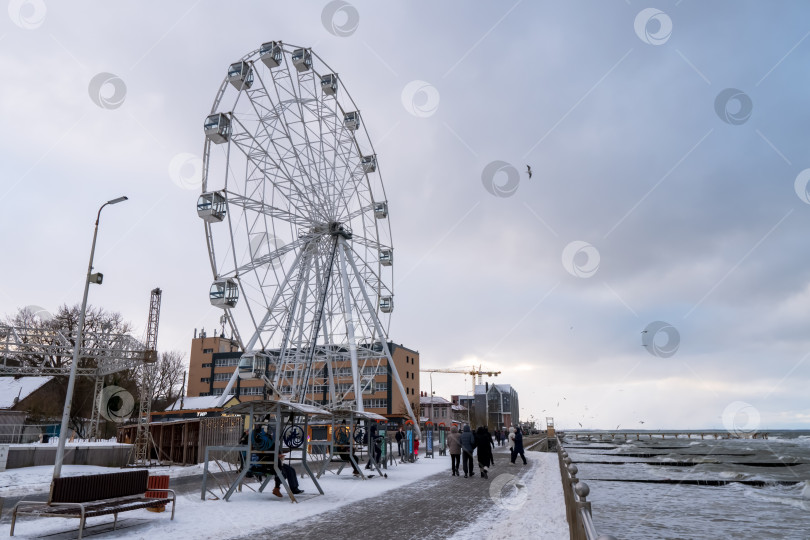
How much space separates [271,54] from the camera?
3145 centimetres

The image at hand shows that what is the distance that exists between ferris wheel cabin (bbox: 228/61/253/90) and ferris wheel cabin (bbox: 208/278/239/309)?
11.2 m

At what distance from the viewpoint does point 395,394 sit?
8994 centimetres

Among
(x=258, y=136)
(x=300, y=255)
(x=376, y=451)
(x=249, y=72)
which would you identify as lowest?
(x=376, y=451)

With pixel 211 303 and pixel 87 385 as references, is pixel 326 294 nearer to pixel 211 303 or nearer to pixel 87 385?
pixel 211 303

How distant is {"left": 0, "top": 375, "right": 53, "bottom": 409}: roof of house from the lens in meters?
49.3

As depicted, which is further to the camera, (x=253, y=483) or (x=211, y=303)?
(x=211, y=303)

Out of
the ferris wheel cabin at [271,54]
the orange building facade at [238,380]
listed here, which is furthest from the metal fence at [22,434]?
the orange building facade at [238,380]

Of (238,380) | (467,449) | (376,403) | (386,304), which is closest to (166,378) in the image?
(238,380)

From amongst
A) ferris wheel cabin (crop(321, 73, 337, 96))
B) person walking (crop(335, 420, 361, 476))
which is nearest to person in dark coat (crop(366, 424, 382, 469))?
person walking (crop(335, 420, 361, 476))

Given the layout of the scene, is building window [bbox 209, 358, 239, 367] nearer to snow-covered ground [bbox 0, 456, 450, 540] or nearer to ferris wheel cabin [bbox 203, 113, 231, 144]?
ferris wheel cabin [bbox 203, 113, 231, 144]

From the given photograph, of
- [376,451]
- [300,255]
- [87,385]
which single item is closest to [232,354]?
[87,385]

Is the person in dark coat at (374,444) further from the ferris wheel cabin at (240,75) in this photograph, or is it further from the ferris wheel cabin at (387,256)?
the ferris wheel cabin at (240,75)

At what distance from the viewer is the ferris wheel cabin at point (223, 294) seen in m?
29.1

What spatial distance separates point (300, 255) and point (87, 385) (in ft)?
113
